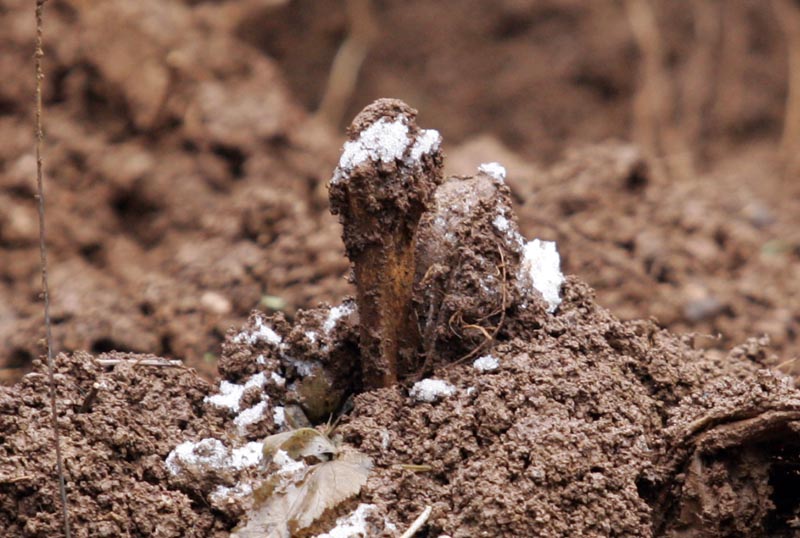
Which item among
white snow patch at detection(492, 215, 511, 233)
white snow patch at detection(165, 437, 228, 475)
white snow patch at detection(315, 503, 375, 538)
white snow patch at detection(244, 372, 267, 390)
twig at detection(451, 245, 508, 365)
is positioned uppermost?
white snow patch at detection(492, 215, 511, 233)

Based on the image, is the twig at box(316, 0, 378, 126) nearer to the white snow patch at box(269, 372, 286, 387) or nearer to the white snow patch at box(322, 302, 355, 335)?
the white snow patch at box(322, 302, 355, 335)

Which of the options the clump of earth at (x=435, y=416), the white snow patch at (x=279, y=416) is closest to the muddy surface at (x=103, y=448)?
the clump of earth at (x=435, y=416)

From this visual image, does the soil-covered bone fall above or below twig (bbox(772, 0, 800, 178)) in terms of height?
below

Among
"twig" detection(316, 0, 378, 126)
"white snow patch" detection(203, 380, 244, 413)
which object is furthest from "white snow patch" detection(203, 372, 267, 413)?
"twig" detection(316, 0, 378, 126)

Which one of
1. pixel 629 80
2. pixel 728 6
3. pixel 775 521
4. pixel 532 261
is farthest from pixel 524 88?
pixel 775 521

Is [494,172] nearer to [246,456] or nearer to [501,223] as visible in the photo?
[501,223]

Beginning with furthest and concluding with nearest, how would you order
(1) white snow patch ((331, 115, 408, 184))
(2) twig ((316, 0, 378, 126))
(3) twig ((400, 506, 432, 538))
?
(2) twig ((316, 0, 378, 126))
(1) white snow patch ((331, 115, 408, 184))
(3) twig ((400, 506, 432, 538))

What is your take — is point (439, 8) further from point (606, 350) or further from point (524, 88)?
point (606, 350)
